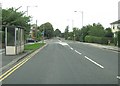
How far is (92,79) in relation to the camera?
13578mm

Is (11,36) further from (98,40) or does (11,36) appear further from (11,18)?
(98,40)

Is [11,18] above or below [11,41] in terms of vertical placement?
above

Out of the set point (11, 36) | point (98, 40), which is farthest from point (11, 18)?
point (98, 40)

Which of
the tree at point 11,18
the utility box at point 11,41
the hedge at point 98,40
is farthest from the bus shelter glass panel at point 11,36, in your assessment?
the hedge at point 98,40

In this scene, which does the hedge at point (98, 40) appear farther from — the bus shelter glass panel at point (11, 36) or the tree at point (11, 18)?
the bus shelter glass panel at point (11, 36)

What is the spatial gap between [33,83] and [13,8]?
4619 cm

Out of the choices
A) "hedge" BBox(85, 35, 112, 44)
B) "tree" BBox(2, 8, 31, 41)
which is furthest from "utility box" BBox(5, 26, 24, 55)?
"hedge" BBox(85, 35, 112, 44)

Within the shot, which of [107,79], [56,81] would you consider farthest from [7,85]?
[107,79]

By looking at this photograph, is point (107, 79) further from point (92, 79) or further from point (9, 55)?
point (9, 55)

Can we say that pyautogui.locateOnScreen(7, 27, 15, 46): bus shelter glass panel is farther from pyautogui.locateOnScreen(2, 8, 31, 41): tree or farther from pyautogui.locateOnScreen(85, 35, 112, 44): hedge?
pyautogui.locateOnScreen(85, 35, 112, 44): hedge

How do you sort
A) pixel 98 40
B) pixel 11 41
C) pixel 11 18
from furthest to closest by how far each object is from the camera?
pixel 98 40 → pixel 11 18 → pixel 11 41

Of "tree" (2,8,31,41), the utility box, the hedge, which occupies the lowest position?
the hedge

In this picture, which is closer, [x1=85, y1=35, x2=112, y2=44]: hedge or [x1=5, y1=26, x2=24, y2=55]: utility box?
[x1=5, y1=26, x2=24, y2=55]: utility box

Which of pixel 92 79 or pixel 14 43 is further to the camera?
pixel 14 43
